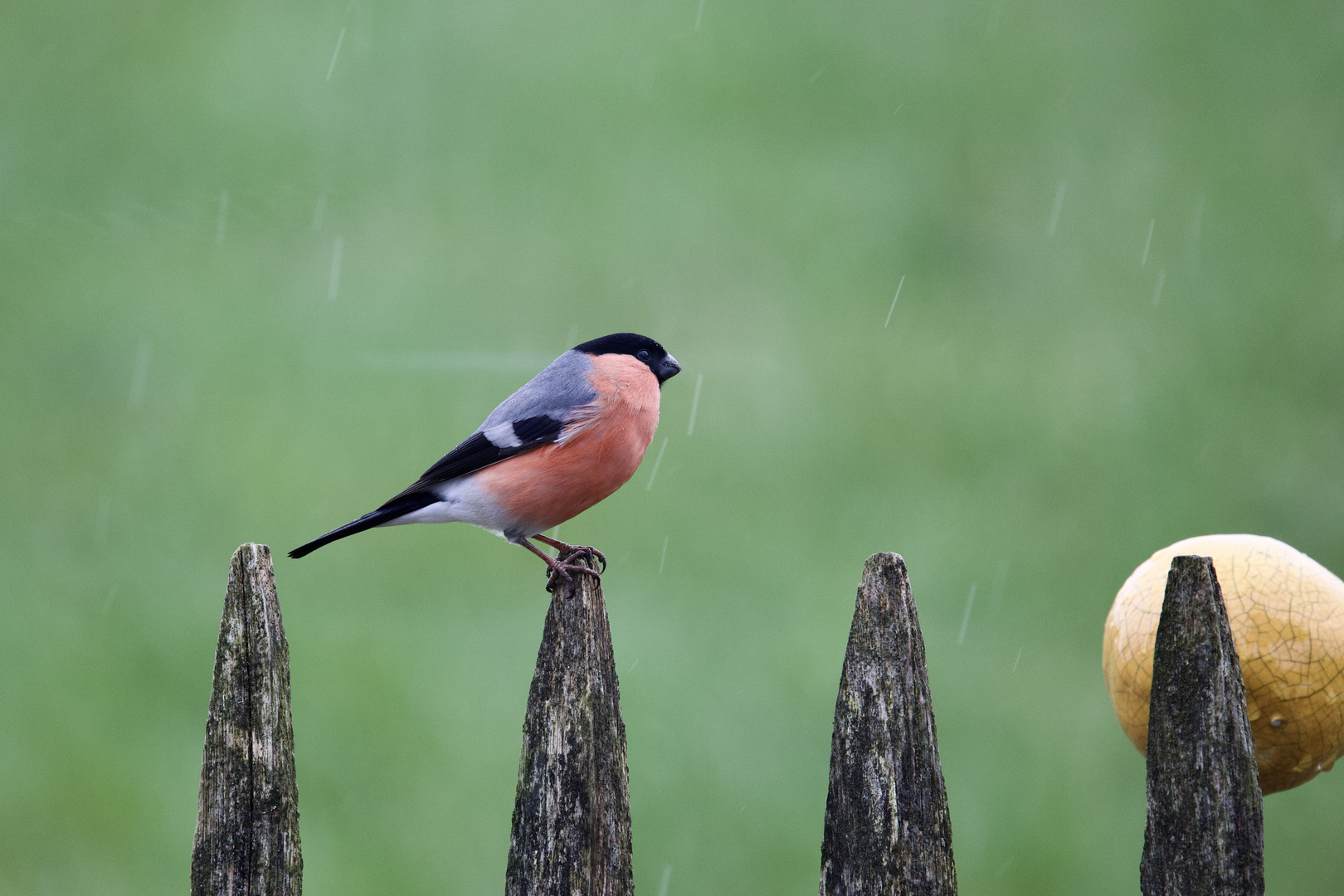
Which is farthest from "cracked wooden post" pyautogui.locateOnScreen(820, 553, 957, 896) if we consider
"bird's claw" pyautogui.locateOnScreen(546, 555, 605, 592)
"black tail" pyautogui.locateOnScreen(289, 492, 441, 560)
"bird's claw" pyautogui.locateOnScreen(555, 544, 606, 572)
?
"black tail" pyautogui.locateOnScreen(289, 492, 441, 560)

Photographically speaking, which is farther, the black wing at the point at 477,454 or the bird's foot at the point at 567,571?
the black wing at the point at 477,454

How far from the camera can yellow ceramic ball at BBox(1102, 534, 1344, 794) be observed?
1895 millimetres

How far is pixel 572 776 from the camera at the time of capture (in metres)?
2.06

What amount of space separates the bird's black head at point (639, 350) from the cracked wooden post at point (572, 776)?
37.8 inches

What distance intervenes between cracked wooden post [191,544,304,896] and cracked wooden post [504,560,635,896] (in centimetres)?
44

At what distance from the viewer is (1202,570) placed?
74.7 inches

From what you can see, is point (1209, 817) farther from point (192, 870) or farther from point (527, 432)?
point (192, 870)

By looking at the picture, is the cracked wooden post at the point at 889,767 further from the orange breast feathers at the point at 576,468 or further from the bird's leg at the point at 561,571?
the orange breast feathers at the point at 576,468

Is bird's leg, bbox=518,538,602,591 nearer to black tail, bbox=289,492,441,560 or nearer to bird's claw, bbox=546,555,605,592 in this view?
bird's claw, bbox=546,555,605,592

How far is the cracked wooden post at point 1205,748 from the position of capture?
1907mm

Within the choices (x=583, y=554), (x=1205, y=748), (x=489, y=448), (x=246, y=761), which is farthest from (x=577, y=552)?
(x=1205, y=748)

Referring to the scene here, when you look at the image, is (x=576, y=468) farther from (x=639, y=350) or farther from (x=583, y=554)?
(x=639, y=350)

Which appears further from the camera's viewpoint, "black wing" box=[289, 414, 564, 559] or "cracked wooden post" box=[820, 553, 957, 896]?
"black wing" box=[289, 414, 564, 559]

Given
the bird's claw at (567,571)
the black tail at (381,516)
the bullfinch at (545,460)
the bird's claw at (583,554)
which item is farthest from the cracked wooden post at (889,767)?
the black tail at (381,516)
